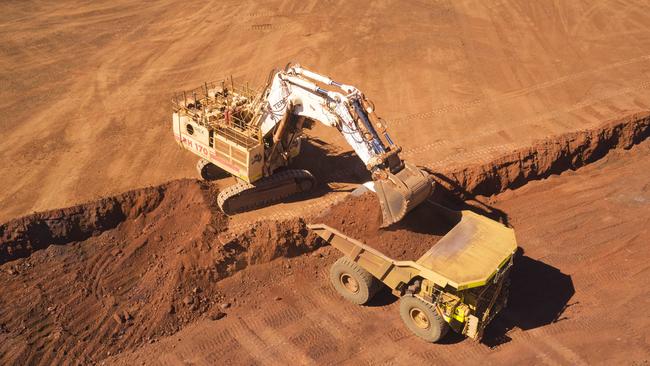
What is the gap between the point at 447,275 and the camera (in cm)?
946

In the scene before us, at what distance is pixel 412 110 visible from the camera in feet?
58.2

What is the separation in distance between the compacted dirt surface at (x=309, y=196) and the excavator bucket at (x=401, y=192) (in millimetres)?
622

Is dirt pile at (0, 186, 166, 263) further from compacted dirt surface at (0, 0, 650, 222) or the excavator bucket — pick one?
the excavator bucket

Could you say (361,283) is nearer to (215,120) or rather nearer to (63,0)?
(215,120)

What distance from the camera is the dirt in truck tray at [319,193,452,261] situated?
35.5 ft

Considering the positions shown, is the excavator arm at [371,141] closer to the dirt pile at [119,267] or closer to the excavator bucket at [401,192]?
the excavator bucket at [401,192]

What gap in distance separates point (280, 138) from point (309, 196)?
184 centimetres

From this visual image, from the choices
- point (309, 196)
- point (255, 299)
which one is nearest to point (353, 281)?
point (255, 299)

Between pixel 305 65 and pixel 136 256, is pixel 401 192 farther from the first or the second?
pixel 305 65

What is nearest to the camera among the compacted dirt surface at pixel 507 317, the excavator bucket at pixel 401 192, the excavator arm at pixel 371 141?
the compacted dirt surface at pixel 507 317

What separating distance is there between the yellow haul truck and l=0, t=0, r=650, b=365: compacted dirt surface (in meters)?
0.55

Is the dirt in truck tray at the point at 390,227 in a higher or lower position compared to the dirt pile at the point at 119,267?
higher

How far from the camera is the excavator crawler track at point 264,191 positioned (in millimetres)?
12844

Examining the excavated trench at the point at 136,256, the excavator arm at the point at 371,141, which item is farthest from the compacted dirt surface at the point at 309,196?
the excavator arm at the point at 371,141
